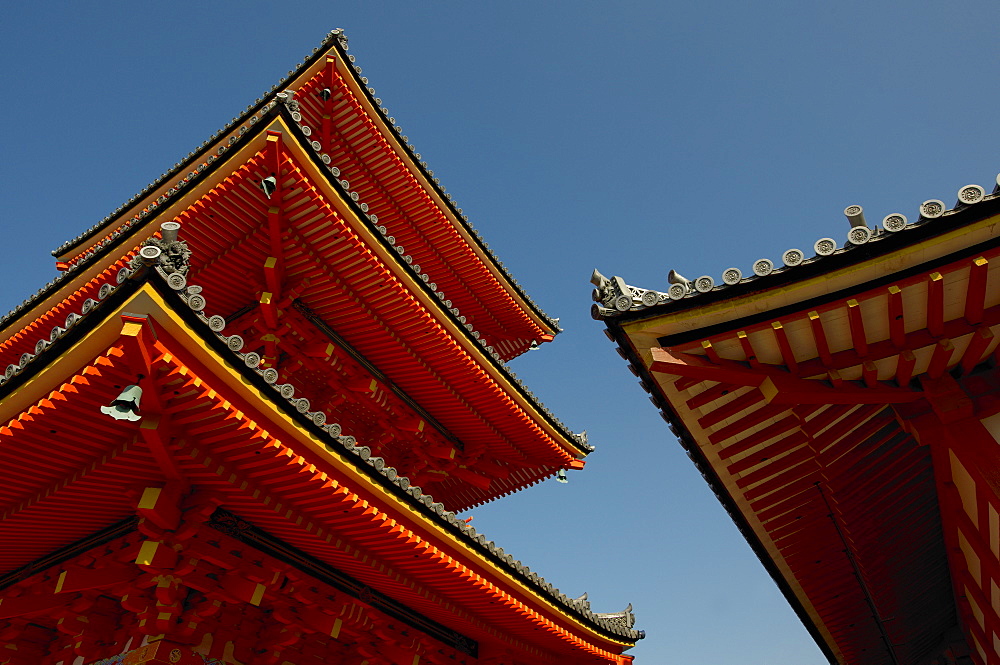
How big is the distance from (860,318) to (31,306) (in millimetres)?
12155

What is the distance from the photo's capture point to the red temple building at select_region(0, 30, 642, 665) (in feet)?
19.6

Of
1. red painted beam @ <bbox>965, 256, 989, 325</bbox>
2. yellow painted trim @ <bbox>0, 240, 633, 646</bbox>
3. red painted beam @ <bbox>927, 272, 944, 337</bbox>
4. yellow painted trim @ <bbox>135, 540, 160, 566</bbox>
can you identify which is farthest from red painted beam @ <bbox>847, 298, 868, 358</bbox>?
yellow painted trim @ <bbox>135, 540, 160, 566</bbox>

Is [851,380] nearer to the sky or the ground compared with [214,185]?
nearer to the ground

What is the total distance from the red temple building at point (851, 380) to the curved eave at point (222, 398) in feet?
10.1

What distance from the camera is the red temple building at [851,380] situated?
5.44m

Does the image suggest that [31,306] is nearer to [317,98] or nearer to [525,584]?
[317,98]

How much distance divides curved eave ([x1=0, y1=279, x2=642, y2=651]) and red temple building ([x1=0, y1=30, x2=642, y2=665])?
23 mm

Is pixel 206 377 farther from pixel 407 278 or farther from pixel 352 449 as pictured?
pixel 407 278

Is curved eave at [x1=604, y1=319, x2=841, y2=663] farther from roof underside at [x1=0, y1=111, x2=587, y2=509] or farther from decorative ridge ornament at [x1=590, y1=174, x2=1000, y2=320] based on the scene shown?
roof underside at [x1=0, y1=111, x2=587, y2=509]

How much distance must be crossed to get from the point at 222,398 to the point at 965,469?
278 inches

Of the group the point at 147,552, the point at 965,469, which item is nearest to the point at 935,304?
the point at 965,469

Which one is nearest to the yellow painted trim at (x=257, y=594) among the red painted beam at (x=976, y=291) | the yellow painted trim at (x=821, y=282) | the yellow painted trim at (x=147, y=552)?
the yellow painted trim at (x=147, y=552)

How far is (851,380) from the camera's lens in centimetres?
639

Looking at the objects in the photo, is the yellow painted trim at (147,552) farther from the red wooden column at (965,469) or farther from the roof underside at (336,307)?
the red wooden column at (965,469)
